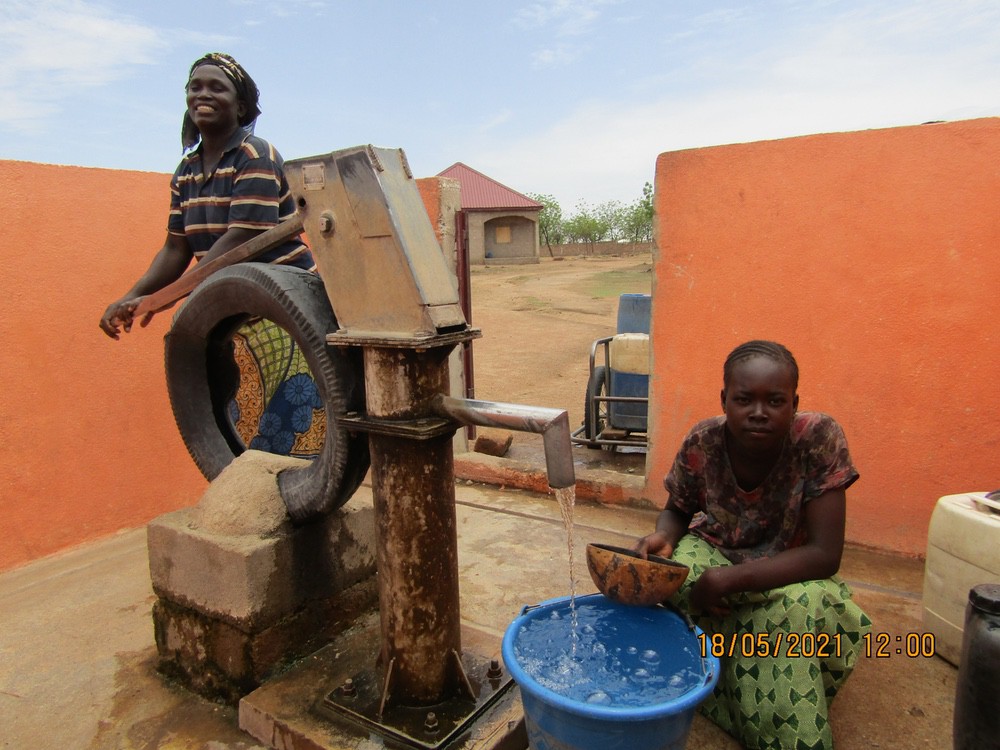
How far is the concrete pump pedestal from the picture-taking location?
81.0 inches

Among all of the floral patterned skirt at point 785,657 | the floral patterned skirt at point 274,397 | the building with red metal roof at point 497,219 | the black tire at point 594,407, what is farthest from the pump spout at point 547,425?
the building with red metal roof at point 497,219

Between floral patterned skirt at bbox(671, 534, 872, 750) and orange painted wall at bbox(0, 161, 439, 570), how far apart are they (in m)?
3.03

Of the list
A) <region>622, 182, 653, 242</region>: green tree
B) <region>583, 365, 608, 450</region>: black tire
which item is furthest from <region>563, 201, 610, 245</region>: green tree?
<region>583, 365, 608, 450</region>: black tire

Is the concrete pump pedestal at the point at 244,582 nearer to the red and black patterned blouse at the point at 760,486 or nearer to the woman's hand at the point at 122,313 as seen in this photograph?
the woman's hand at the point at 122,313

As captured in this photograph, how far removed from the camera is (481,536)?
342cm

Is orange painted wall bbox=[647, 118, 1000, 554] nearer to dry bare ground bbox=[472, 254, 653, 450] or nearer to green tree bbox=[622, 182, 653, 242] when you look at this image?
dry bare ground bbox=[472, 254, 653, 450]

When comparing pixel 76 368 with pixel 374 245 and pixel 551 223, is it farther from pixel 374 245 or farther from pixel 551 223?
pixel 551 223

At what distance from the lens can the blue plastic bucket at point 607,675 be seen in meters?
1.40

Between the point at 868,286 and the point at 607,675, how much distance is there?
234 cm


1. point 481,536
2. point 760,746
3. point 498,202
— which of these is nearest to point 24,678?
point 481,536

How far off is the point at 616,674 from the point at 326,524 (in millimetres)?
1096

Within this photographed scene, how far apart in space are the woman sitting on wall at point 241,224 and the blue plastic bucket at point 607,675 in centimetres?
128

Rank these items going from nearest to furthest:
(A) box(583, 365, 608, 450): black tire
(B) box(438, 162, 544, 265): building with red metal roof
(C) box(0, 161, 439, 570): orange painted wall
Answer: (C) box(0, 161, 439, 570): orange painted wall < (A) box(583, 365, 608, 450): black tire < (B) box(438, 162, 544, 265): building with red metal roof

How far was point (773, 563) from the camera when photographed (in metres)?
1.76
